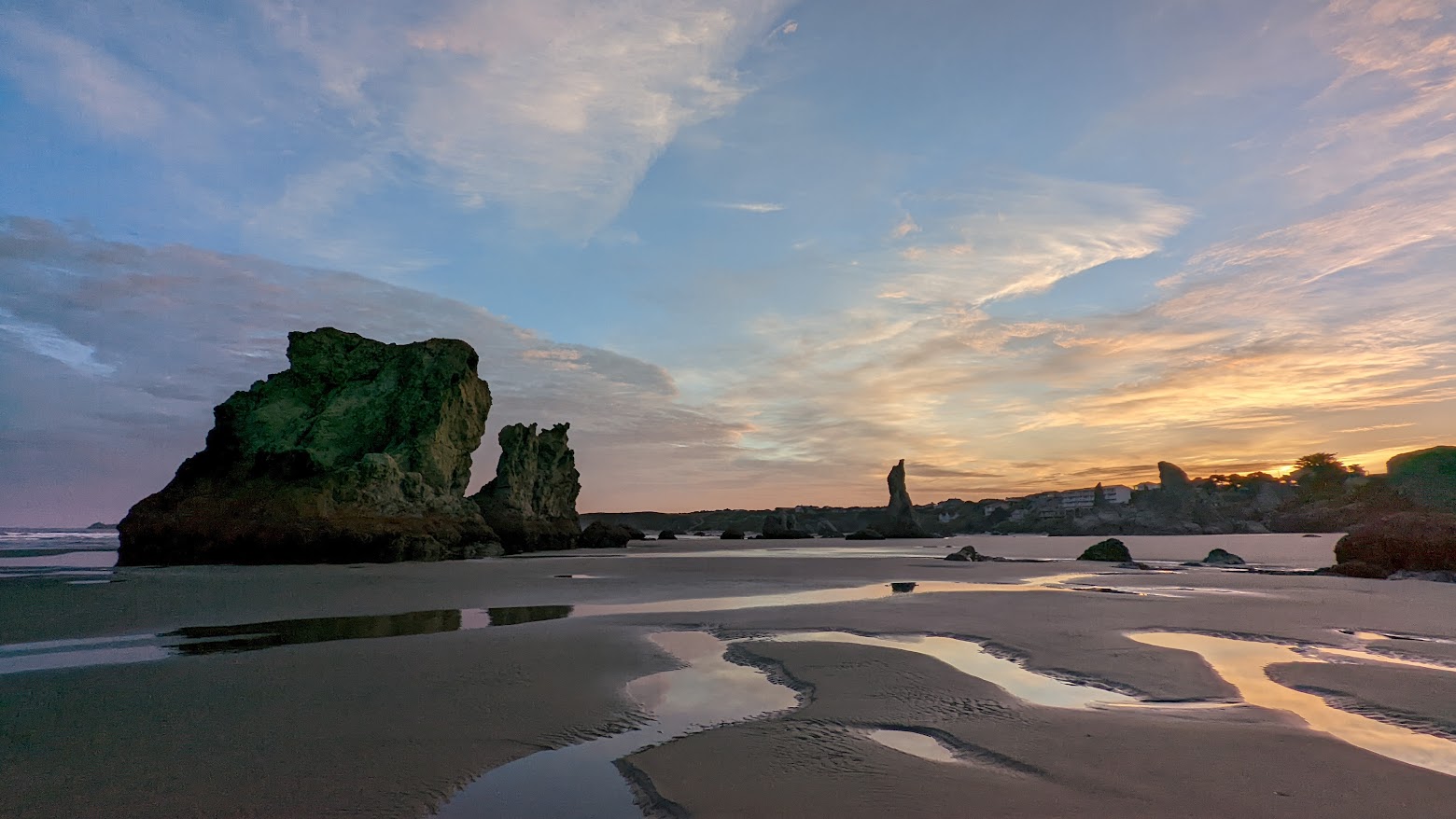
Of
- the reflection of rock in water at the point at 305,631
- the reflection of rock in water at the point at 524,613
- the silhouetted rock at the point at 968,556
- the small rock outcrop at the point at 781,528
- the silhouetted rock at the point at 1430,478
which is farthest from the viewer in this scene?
the small rock outcrop at the point at 781,528

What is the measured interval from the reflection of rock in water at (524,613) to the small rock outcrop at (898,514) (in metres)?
105

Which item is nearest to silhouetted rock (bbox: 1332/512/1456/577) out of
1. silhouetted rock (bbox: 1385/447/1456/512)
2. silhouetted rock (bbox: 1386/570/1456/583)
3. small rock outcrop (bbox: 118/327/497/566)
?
silhouetted rock (bbox: 1386/570/1456/583)

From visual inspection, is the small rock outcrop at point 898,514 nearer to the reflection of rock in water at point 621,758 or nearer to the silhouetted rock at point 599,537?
the silhouetted rock at point 599,537

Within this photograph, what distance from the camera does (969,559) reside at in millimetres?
38219

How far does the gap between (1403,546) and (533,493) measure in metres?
59.0

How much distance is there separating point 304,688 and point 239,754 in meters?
2.43

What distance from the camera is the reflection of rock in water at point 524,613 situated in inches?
519

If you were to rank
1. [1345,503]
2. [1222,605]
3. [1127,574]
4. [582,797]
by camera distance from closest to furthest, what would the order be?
[582,797] < [1222,605] < [1127,574] < [1345,503]

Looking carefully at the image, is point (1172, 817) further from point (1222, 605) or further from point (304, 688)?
point (1222, 605)

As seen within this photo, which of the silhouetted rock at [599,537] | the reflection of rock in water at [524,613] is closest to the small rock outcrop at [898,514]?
the silhouetted rock at [599,537]

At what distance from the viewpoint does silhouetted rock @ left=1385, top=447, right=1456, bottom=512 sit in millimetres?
48000

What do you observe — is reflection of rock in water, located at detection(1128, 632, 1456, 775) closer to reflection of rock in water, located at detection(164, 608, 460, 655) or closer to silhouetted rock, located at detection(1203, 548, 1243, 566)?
reflection of rock in water, located at detection(164, 608, 460, 655)

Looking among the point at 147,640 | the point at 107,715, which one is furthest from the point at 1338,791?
the point at 147,640

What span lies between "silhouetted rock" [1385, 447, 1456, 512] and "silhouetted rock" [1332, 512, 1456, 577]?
1221 inches
